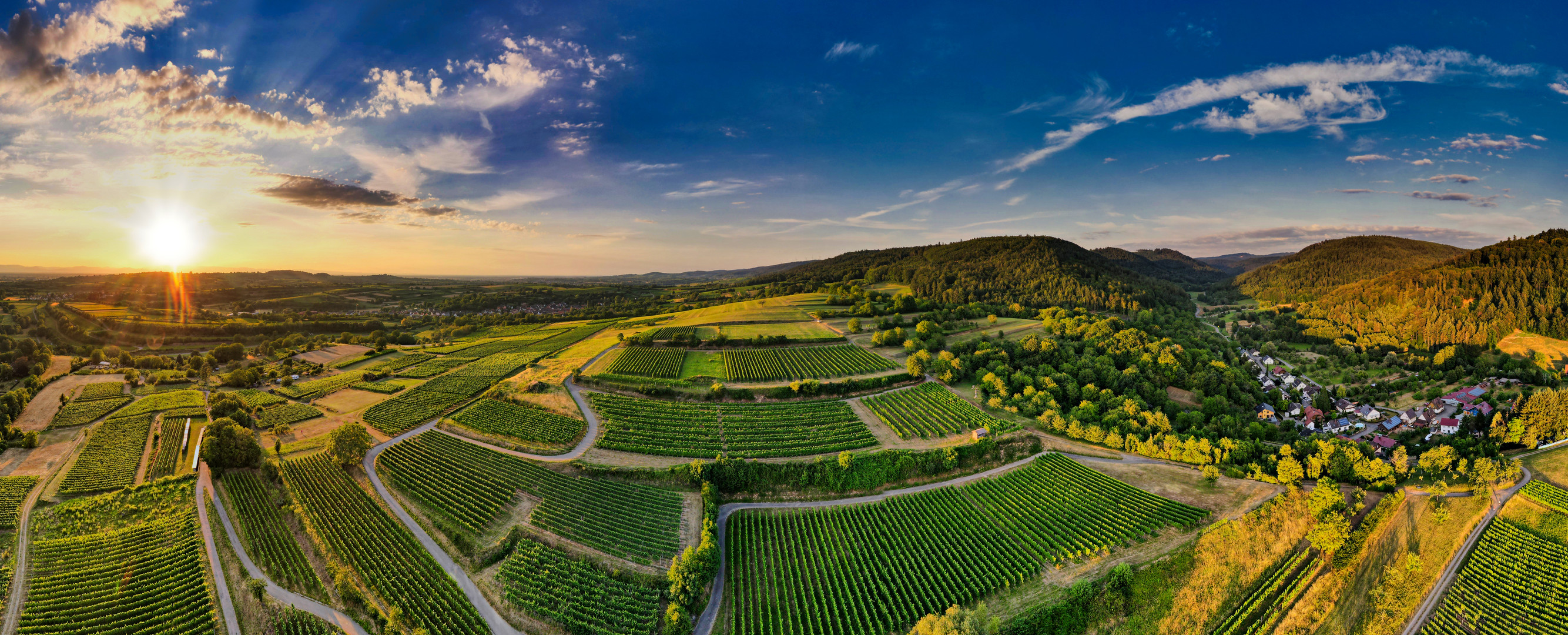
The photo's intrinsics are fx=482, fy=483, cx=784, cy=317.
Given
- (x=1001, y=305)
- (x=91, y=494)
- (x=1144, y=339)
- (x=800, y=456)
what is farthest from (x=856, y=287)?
(x=91, y=494)

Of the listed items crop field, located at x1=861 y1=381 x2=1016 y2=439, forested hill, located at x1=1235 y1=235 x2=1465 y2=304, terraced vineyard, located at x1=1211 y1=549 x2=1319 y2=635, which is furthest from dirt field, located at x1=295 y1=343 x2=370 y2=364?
forested hill, located at x1=1235 y1=235 x2=1465 y2=304

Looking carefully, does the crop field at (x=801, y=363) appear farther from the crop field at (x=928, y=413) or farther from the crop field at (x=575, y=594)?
the crop field at (x=575, y=594)

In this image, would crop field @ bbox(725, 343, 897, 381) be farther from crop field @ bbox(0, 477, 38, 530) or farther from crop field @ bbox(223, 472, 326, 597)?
crop field @ bbox(0, 477, 38, 530)

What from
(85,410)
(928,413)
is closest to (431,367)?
(85,410)

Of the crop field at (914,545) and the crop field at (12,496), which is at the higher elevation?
the crop field at (12,496)

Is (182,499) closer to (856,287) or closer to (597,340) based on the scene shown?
(597,340)

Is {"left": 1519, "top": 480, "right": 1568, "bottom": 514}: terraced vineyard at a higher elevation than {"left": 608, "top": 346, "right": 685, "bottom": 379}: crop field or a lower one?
lower

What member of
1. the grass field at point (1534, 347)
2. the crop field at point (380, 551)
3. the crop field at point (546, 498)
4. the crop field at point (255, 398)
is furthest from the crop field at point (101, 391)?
the grass field at point (1534, 347)
